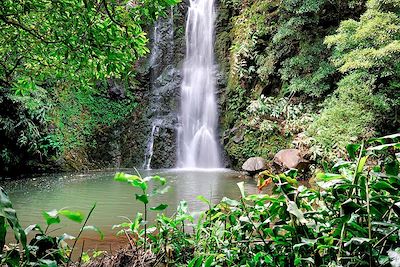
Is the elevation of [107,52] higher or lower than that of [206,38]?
lower

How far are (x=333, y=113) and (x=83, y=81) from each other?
17.1 ft

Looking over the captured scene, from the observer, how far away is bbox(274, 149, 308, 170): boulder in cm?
744

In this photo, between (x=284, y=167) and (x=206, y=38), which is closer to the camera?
(x=284, y=167)

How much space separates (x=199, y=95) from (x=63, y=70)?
31.9ft

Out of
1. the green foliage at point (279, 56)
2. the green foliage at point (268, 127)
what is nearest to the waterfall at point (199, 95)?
the green foliage at point (279, 56)

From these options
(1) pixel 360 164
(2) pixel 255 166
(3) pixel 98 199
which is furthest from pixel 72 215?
(2) pixel 255 166

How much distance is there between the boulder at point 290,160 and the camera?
744cm

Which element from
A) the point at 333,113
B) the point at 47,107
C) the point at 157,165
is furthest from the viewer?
the point at 157,165

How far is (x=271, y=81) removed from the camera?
10.5m

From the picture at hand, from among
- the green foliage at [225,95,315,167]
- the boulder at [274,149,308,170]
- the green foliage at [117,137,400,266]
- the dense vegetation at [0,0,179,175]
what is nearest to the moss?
the green foliage at [225,95,315,167]

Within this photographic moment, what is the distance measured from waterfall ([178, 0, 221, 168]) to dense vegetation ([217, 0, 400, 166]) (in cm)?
67

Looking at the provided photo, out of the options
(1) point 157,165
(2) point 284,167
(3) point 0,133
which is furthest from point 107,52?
(1) point 157,165

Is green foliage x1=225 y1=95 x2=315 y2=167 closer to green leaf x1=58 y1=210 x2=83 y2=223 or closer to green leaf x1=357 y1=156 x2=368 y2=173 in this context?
green leaf x1=357 y1=156 x2=368 y2=173

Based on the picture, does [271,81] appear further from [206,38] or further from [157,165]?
[157,165]
